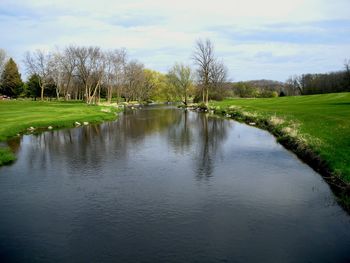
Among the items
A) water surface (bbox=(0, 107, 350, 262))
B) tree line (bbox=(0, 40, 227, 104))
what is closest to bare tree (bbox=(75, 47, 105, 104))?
tree line (bbox=(0, 40, 227, 104))

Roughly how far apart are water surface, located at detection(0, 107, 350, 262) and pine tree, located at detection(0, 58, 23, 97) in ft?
263

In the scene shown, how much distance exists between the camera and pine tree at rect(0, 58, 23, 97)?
96.6 m

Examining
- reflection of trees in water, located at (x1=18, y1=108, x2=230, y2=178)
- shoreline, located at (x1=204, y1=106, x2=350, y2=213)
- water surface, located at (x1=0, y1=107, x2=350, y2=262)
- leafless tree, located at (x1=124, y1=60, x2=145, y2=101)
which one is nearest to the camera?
water surface, located at (x1=0, y1=107, x2=350, y2=262)

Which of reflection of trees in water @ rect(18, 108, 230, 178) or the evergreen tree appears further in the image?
the evergreen tree

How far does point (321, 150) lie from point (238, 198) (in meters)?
8.43

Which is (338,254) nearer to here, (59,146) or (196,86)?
(59,146)

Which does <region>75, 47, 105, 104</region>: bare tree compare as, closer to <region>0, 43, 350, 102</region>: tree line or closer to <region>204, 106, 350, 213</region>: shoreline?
<region>0, 43, 350, 102</region>: tree line

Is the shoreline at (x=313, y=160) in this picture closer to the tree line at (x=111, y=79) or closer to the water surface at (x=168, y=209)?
the water surface at (x=168, y=209)

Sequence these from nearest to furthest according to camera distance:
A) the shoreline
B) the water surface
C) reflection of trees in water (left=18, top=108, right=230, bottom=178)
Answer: the water surface → the shoreline → reflection of trees in water (left=18, top=108, right=230, bottom=178)

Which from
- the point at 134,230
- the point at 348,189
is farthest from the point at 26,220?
the point at 348,189

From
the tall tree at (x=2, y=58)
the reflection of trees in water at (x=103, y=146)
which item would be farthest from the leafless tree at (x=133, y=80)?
the reflection of trees in water at (x=103, y=146)

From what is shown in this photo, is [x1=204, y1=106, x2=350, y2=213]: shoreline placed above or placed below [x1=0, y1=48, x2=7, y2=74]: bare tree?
below

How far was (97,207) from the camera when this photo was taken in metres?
14.5

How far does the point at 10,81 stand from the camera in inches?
3826
